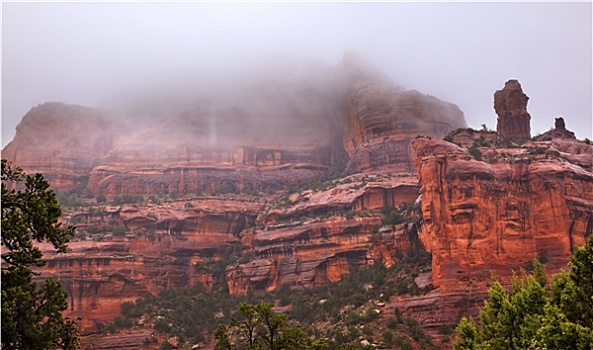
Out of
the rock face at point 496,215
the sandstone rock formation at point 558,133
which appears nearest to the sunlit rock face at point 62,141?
the rock face at point 496,215

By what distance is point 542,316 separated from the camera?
2380 cm

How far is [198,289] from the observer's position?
8850 cm

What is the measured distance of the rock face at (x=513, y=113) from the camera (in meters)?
76.9

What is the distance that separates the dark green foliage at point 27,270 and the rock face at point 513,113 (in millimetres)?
63299

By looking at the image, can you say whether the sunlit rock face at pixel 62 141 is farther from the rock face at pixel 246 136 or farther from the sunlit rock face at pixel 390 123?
the sunlit rock face at pixel 390 123

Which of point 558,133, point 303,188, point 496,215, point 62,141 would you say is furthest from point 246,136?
point 496,215

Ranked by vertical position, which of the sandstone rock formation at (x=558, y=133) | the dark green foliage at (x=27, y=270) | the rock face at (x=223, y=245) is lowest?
the rock face at (x=223, y=245)

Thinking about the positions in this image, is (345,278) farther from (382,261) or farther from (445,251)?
(445,251)

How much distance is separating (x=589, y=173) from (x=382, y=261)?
976 inches

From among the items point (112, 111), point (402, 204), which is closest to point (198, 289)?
point (402, 204)

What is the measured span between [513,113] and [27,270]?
6771cm

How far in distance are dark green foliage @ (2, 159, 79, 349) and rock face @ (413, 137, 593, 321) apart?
4198 centimetres

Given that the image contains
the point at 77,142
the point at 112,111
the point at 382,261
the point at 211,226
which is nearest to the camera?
the point at 382,261

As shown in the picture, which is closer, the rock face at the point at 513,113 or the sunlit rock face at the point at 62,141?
the rock face at the point at 513,113
